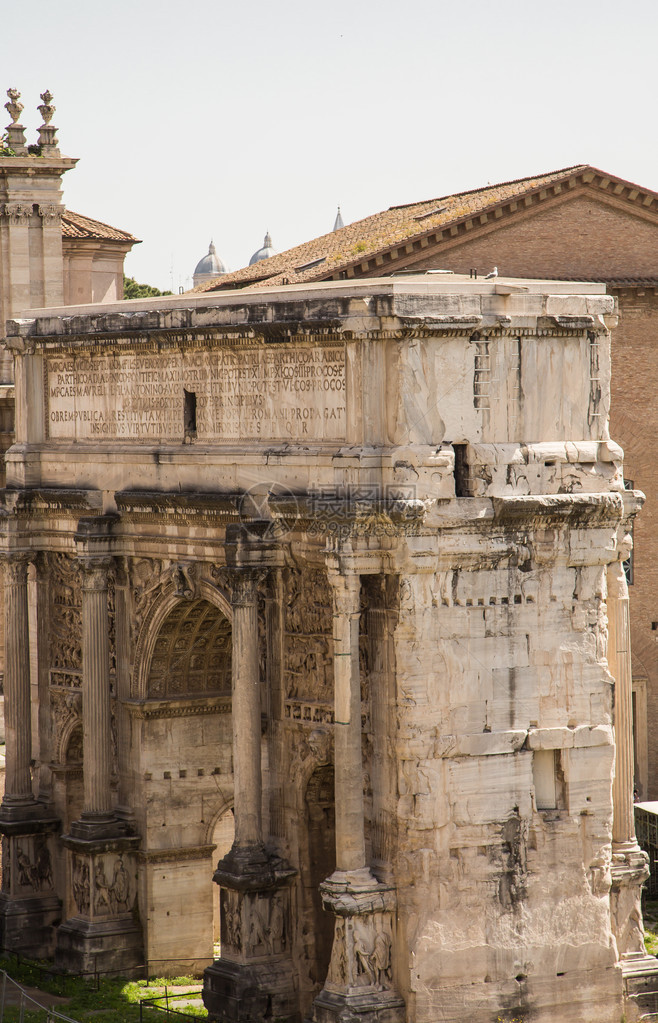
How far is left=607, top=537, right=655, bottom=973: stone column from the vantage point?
23.1 meters

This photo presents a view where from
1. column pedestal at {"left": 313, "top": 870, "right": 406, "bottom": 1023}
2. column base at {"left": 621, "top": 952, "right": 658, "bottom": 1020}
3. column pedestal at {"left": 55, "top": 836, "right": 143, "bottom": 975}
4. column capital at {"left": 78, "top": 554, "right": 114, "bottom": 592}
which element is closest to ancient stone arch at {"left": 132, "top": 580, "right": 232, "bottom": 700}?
column capital at {"left": 78, "top": 554, "right": 114, "bottom": 592}

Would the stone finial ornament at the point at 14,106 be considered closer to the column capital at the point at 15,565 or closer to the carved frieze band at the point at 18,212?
the carved frieze band at the point at 18,212

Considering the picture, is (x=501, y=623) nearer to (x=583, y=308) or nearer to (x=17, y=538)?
(x=583, y=308)

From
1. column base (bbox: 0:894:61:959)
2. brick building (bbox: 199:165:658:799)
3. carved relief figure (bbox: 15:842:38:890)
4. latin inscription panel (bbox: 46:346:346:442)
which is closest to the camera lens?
latin inscription panel (bbox: 46:346:346:442)

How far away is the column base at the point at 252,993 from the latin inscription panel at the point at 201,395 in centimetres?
612

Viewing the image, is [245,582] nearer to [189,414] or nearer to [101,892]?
[189,414]

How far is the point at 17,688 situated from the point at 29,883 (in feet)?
8.66

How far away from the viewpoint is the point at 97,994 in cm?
2481

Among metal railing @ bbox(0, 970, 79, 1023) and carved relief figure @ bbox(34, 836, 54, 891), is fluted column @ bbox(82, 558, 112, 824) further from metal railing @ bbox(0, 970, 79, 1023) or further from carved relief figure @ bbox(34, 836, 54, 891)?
metal railing @ bbox(0, 970, 79, 1023)

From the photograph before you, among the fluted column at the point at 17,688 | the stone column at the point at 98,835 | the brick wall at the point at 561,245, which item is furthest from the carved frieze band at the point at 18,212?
the stone column at the point at 98,835

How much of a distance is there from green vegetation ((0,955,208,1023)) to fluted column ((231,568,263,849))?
2.59 m

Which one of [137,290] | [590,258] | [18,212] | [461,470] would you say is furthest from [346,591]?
[137,290]

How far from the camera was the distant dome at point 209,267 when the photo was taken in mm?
130750

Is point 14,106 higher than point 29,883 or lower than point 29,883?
higher
